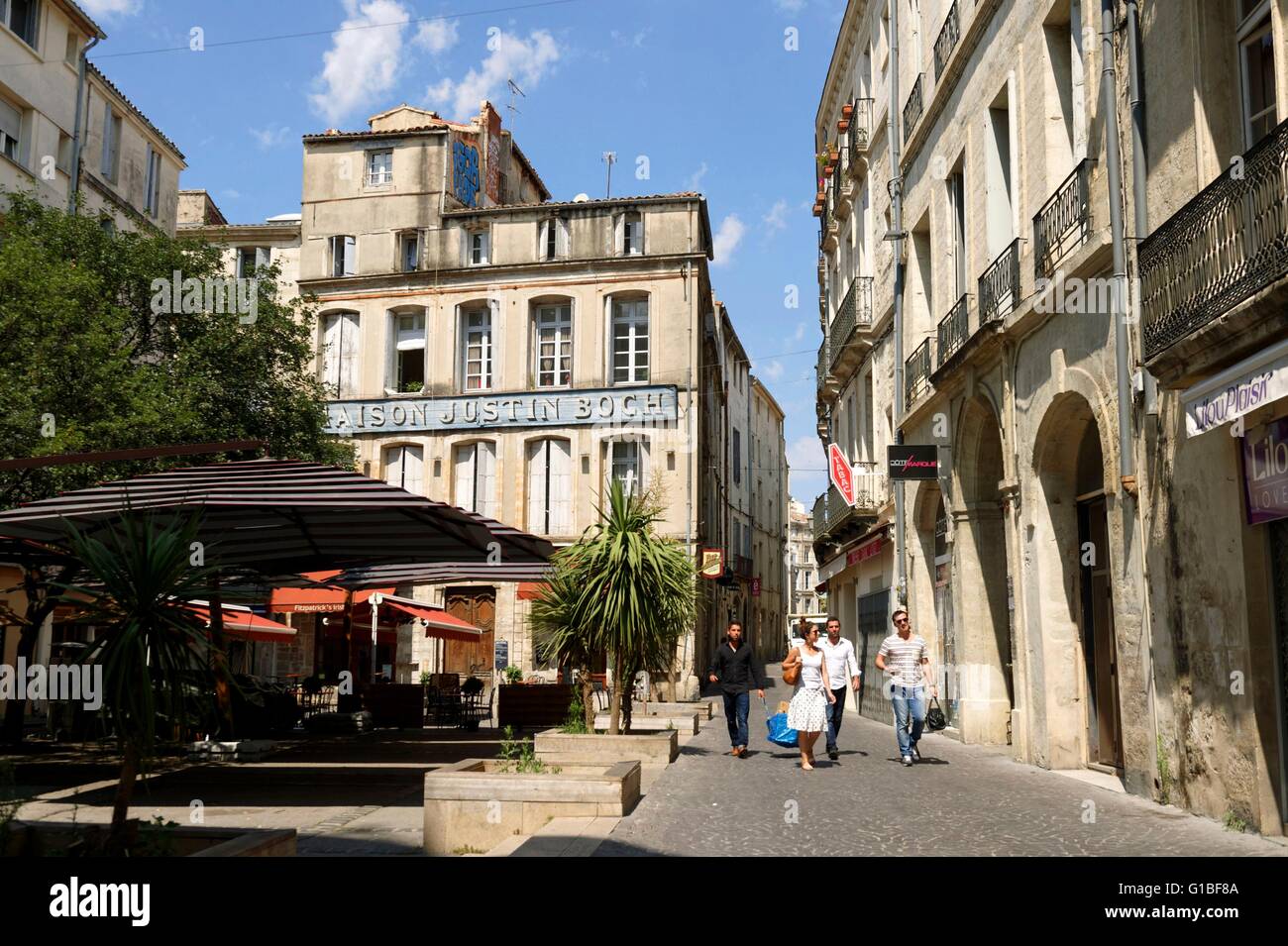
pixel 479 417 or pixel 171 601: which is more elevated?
pixel 479 417

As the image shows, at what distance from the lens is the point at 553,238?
34.8 m

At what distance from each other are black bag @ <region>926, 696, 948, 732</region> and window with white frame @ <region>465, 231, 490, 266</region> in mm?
21781

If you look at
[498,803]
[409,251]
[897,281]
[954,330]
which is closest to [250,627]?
[954,330]

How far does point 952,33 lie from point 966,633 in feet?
29.7

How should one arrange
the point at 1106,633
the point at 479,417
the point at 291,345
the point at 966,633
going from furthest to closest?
the point at 479,417 → the point at 291,345 → the point at 966,633 → the point at 1106,633

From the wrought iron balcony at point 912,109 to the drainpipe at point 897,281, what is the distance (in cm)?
38

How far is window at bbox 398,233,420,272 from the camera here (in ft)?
117

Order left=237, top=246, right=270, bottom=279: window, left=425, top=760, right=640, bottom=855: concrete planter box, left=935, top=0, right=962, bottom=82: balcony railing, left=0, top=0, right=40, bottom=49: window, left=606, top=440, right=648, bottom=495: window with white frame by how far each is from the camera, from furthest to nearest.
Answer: left=237, top=246, right=270, bottom=279: window, left=606, top=440, right=648, bottom=495: window with white frame, left=0, top=0, right=40, bottom=49: window, left=935, top=0, right=962, bottom=82: balcony railing, left=425, top=760, right=640, bottom=855: concrete planter box

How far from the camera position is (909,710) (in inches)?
535

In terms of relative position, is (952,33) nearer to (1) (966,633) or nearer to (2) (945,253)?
(2) (945,253)

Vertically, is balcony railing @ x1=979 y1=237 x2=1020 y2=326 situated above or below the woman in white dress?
above

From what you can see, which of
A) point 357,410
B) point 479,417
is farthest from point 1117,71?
point 357,410

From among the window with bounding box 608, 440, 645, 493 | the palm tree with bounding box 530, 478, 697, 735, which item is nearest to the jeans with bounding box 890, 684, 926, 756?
the palm tree with bounding box 530, 478, 697, 735

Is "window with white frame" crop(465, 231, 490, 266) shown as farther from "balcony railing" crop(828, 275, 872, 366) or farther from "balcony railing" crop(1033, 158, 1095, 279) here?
"balcony railing" crop(1033, 158, 1095, 279)
